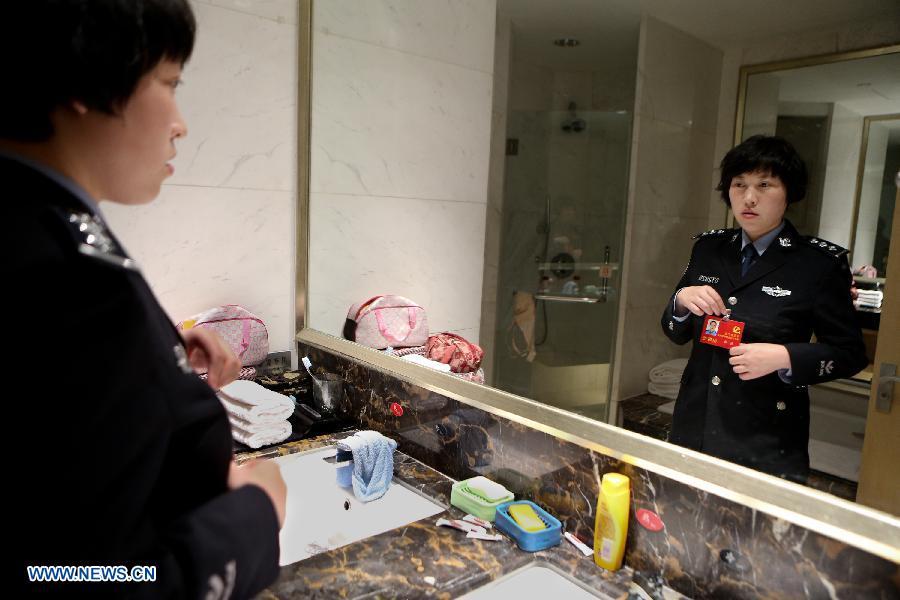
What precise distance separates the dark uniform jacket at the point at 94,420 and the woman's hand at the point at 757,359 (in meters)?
0.77

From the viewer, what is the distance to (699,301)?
1000 mm

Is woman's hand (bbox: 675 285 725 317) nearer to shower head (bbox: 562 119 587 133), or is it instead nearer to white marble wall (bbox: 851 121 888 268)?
white marble wall (bbox: 851 121 888 268)

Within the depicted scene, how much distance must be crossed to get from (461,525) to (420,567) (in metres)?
0.15

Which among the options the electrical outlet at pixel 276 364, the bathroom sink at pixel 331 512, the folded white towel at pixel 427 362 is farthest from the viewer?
the electrical outlet at pixel 276 364

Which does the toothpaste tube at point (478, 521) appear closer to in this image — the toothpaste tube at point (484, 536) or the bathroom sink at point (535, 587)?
the toothpaste tube at point (484, 536)

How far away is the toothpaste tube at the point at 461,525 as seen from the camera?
1.17m

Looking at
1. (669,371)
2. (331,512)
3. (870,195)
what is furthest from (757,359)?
(331,512)

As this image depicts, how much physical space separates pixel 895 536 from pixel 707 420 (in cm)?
29

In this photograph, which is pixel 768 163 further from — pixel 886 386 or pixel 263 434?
pixel 263 434

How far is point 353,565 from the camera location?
1057mm

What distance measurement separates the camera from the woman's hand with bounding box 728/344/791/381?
2.95ft

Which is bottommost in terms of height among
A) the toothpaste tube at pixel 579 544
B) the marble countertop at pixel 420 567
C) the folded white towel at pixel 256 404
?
the marble countertop at pixel 420 567

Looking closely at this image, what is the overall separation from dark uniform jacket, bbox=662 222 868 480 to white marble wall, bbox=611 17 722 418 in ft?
0.12

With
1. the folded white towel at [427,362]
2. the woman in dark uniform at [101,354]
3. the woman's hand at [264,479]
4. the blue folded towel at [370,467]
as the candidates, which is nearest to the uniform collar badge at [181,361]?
the woman in dark uniform at [101,354]
